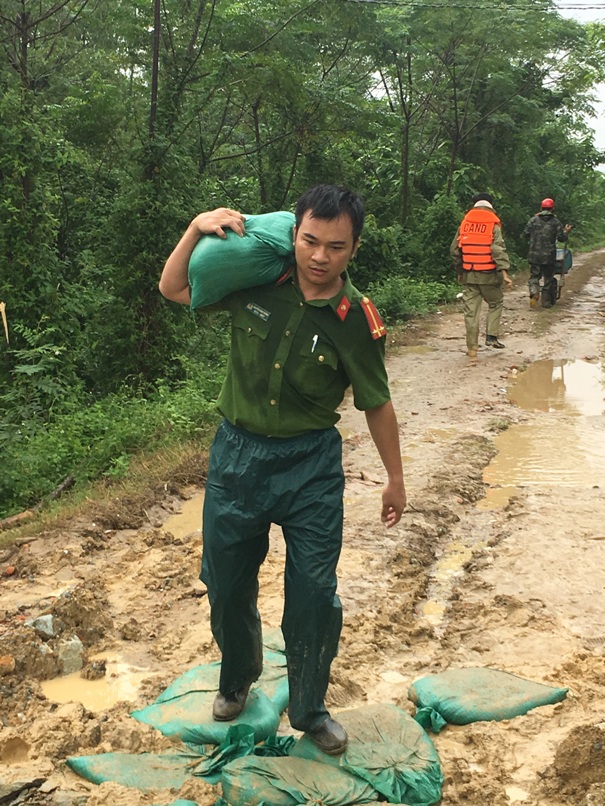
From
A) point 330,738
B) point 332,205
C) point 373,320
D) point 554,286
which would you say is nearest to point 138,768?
point 330,738

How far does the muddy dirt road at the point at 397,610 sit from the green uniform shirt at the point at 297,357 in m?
1.23

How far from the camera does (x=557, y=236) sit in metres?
15.0

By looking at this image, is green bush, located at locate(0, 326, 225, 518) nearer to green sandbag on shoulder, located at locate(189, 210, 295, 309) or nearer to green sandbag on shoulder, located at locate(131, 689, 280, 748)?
green sandbag on shoulder, located at locate(131, 689, 280, 748)

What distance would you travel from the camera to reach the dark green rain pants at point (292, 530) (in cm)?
276

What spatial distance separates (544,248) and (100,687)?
499 inches

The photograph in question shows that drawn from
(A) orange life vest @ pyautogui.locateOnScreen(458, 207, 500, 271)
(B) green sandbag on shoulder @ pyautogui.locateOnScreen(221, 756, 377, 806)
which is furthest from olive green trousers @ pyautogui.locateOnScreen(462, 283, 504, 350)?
(B) green sandbag on shoulder @ pyautogui.locateOnScreen(221, 756, 377, 806)

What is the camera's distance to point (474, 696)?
3.37 meters

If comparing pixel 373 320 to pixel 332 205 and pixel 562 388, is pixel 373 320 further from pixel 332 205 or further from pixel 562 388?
A: pixel 562 388

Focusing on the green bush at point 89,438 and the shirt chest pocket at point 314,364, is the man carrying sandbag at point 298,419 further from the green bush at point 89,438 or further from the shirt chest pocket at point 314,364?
the green bush at point 89,438

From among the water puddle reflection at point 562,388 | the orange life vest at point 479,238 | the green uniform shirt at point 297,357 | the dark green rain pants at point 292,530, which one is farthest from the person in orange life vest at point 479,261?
the dark green rain pants at point 292,530

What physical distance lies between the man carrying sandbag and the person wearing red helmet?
491 inches

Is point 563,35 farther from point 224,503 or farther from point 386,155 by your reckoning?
point 224,503

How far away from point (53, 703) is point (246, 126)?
1370 centimetres

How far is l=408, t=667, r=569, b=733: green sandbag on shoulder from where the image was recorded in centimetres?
328
